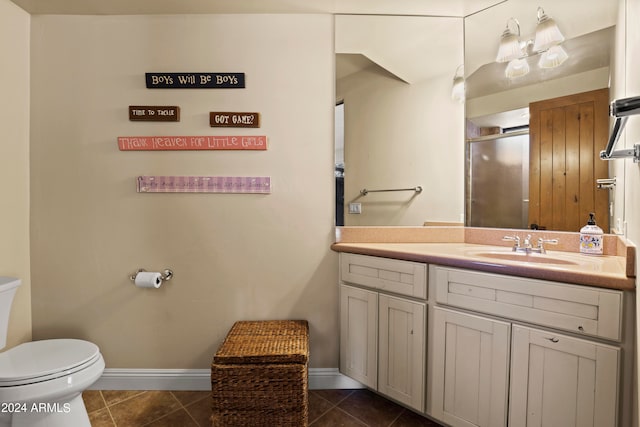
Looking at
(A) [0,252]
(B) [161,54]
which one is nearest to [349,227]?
(B) [161,54]

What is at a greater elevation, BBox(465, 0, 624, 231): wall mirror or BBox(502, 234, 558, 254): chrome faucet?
BBox(465, 0, 624, 231): wall mirror

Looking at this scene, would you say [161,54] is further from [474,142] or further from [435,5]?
[474,142]

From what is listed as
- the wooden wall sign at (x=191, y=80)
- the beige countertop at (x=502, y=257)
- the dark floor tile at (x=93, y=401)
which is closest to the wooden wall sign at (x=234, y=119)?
the wooden wall sign at (x=191, y=80)

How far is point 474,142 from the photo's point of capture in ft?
5.80

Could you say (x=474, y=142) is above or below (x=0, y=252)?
above

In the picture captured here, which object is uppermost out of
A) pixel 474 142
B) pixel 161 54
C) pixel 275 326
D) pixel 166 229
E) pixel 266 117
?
pixel 161 54

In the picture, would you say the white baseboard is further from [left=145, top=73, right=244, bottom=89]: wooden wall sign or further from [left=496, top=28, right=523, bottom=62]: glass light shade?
[left=496, top=28, right=523, bottom=62]: glass light shade

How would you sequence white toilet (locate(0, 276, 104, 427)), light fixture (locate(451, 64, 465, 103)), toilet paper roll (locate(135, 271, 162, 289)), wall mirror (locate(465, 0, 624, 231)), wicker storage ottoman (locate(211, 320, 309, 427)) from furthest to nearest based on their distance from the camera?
light fixture (locate(451, 64, 465, 103)), toilet paper roll (locate(135, 271, 162, 289)), wall mirror (locate(465, 0, 624, 231)), wicker storage ottoman (locate(211, 320, 309, 427)), white toilet (locate(0, 276, 104, 427))

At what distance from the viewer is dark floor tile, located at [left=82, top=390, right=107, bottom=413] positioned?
162cm

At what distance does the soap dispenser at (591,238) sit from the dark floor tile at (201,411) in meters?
2.08

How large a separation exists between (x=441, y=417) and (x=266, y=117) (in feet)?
5.91

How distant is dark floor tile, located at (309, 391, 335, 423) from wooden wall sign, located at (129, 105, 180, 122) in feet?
6.01

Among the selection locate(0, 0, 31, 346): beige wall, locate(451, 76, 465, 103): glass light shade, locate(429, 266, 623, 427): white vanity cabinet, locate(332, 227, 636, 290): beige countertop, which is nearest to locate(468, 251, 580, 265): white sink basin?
locate(332, 227, 636, 290): beige countertop

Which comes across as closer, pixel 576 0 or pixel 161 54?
pixel 576 0
